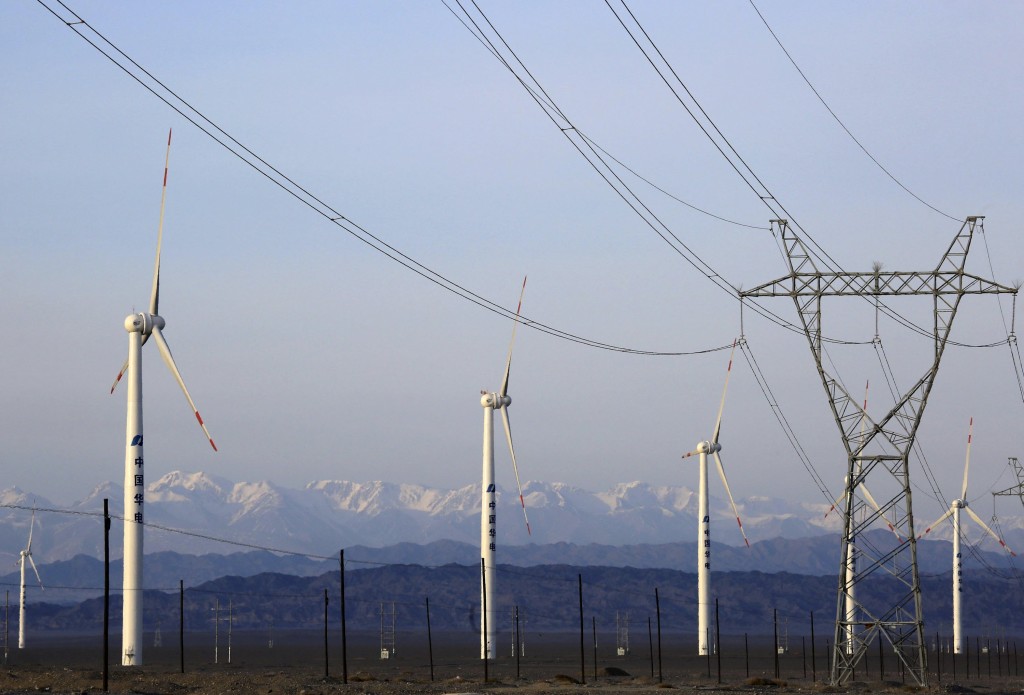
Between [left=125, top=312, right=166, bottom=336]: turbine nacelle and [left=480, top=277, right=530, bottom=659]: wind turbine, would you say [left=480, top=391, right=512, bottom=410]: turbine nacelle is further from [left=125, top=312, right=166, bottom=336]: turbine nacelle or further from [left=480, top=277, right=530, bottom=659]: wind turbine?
[left=125, top=312, right=166, bottom=336]: turbine nacelle

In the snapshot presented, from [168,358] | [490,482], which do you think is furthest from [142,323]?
[490,482]

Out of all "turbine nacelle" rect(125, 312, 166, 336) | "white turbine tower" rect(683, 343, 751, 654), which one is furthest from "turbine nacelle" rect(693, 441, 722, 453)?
"turbine nacelle" rect(125, 312, 166, 336)

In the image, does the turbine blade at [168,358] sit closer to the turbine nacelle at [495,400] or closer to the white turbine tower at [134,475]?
the white turbine tower at [134,475]

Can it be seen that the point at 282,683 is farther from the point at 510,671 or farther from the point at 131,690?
the point at 510,671

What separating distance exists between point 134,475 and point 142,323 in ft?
26.9

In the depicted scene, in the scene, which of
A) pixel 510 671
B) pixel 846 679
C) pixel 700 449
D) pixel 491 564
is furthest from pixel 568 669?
pixel 846 679

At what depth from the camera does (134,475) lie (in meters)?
76.6

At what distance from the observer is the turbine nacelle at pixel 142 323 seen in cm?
7932

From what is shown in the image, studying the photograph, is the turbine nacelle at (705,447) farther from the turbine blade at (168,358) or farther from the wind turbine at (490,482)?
the turbine blade at (168,358)

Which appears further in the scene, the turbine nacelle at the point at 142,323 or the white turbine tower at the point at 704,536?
the white turbine tower at the point at 704,536

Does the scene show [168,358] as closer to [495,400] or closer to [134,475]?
[134,475]

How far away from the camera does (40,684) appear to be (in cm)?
6356

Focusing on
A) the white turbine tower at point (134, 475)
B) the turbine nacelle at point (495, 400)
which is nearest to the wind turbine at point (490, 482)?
the turbine nacelle at point (495, 400)

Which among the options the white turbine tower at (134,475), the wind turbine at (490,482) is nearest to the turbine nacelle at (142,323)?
the white turbine tower at (134,475)
